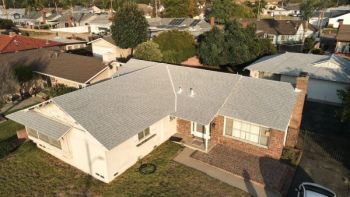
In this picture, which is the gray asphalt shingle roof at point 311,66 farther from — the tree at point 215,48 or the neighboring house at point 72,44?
the neighboring house at point 72,44

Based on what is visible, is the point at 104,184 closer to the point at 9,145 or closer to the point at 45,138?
the point at 45,138

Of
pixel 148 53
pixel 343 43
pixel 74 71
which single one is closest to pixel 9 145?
pixel 74 71

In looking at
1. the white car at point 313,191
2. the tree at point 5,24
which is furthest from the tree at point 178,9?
the white car at point 313,191

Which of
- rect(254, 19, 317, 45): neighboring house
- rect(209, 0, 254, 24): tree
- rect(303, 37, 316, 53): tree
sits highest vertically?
rect(209, 0, 254, 24): tree

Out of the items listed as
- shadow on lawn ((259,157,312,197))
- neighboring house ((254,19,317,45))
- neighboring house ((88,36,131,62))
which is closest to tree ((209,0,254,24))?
neighboring house ((254,19,317,45))

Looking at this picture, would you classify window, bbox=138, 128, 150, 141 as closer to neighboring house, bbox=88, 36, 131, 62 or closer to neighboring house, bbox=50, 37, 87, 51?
neighboring house, bbox=88, 36, 131, 62

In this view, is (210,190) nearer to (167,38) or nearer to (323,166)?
(323,166)
